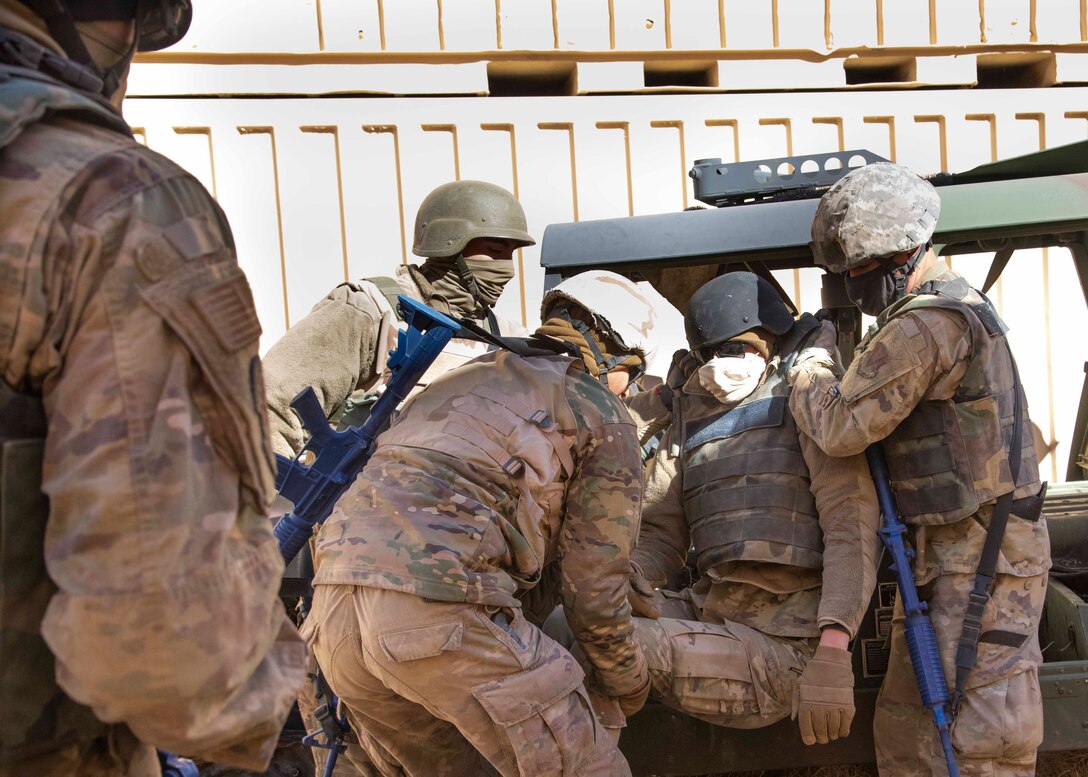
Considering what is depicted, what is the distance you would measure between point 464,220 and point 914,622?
2.04 metres

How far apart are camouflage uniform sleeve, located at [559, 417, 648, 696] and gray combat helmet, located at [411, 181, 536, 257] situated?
1.42 m

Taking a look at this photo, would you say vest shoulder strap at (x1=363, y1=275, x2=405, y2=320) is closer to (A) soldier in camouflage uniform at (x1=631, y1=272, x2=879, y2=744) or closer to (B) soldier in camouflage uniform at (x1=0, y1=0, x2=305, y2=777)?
(A) soldier in camouflage uniform at (x1=631, y1=272, x2=879, y2=744)

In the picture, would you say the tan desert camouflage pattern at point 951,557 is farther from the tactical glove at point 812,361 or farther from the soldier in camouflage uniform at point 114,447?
the soldier in camouflage uniform at point 114,447

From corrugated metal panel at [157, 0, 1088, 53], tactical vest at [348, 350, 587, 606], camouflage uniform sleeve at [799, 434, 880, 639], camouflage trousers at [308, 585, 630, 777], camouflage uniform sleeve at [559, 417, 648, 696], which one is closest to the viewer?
camouflage trousers at [308, 585, 630, 777]

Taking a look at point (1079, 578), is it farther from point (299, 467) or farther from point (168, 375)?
point (168, 375)

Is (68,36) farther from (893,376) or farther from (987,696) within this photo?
(987,696)

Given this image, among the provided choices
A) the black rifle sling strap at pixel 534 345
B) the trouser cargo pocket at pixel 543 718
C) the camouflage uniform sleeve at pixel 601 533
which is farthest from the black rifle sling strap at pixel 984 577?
the black rifle sling strap at pixel 534 345

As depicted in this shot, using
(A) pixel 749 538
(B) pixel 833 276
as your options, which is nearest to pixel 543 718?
(A) pixel 749 538

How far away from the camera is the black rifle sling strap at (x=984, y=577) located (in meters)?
3.33

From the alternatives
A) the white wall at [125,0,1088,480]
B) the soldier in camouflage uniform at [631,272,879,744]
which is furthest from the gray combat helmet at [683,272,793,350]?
the white wall at [125,0,1088,480]

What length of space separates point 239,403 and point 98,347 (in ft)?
0.57

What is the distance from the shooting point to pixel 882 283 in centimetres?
363

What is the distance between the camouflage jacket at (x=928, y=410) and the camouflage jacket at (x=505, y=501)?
2.23 ft

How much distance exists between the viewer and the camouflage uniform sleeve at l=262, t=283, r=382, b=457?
425 centimetres
